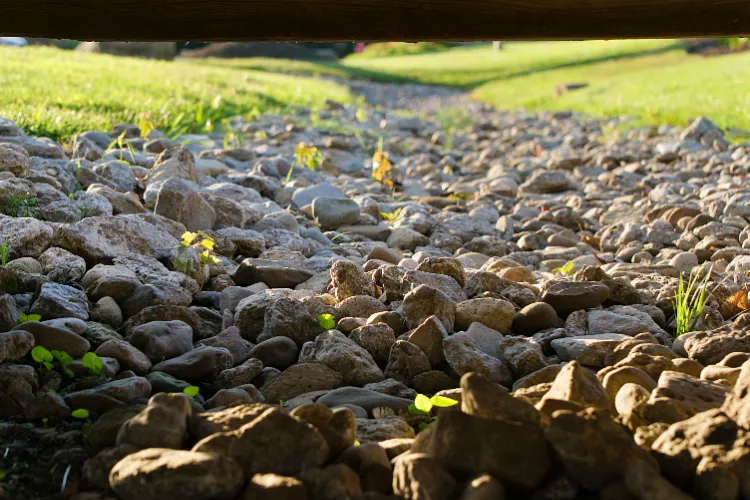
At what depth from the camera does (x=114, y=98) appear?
836 centimetres

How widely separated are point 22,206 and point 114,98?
4992mm

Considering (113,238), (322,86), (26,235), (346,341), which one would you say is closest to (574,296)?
(346,341)

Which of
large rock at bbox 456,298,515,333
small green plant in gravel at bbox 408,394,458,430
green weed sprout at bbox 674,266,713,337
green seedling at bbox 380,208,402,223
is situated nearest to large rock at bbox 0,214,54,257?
large rock at bbox 456,298,515,333

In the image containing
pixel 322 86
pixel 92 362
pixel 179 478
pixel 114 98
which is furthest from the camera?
pixel 322 86

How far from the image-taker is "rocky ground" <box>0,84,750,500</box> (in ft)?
5.77

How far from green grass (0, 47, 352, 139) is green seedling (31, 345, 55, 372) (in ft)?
12.3

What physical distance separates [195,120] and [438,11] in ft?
20.7

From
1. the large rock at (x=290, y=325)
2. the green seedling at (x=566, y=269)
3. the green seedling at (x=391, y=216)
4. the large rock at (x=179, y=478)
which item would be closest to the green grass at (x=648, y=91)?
the green seedling at (x=391, y=216)

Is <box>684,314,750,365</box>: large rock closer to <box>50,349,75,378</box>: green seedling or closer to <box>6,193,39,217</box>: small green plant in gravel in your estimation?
<box>50,349,75,378</box>: green seedling

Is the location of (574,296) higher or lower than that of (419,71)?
higher

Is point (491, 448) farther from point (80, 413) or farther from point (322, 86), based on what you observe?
point (322, 86)

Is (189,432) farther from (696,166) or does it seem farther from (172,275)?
(696,166)

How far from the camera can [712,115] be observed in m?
11.3

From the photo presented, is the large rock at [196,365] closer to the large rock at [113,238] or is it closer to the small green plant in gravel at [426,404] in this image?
the small green plant in gravel at [426,404]
